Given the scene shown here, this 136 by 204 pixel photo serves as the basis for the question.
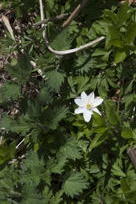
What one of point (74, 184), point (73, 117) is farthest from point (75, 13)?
point (74, 184)

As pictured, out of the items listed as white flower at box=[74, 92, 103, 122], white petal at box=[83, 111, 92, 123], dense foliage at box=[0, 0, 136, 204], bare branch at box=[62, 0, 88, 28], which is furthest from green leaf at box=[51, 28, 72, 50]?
white petal at box=[83, 111, 92, 123]

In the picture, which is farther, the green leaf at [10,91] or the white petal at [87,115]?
the green leaf at [10,91]

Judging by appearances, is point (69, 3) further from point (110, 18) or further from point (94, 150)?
point (94, 150)

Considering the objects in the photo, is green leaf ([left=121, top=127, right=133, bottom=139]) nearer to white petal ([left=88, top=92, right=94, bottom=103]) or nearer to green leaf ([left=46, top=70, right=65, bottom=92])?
white petal ([left=88, top=92, right=94, bottom=103])

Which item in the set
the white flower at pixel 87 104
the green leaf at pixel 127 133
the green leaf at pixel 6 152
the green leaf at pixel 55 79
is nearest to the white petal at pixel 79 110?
the white flower at pixel 87 104

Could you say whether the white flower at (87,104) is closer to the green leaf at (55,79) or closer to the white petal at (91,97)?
the white petal at (91,97)
